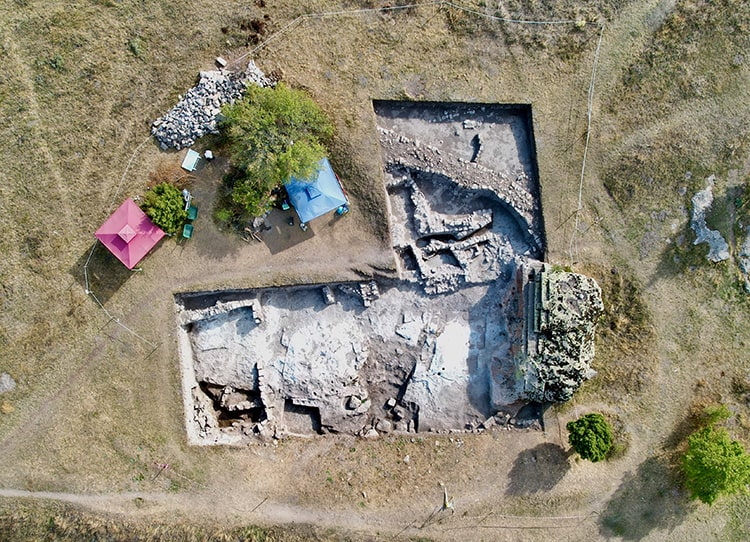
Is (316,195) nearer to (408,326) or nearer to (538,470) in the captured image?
(408,326)

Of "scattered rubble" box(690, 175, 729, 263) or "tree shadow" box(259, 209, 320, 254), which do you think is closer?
"tree shadow" box(259, 209, 320, 254)

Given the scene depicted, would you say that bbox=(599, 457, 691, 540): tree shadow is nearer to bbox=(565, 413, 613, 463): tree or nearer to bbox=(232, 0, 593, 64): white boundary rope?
bbox=(565, 413, 613, 463): tree

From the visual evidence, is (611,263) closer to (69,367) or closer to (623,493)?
(623,493)

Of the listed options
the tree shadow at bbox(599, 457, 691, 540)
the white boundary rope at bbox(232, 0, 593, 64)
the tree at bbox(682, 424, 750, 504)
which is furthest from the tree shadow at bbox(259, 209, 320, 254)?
the tree at bbox(682, 424, 750, 504)

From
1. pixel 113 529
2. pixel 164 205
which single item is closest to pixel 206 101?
pixel 164 205

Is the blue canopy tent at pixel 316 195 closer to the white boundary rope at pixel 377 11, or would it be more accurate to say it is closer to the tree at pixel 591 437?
the white boundary rope at pixel 377 11

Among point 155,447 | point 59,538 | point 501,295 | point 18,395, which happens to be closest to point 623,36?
point 501,295

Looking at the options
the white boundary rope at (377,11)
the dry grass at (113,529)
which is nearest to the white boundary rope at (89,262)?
the white boundary rope at (377,11)
